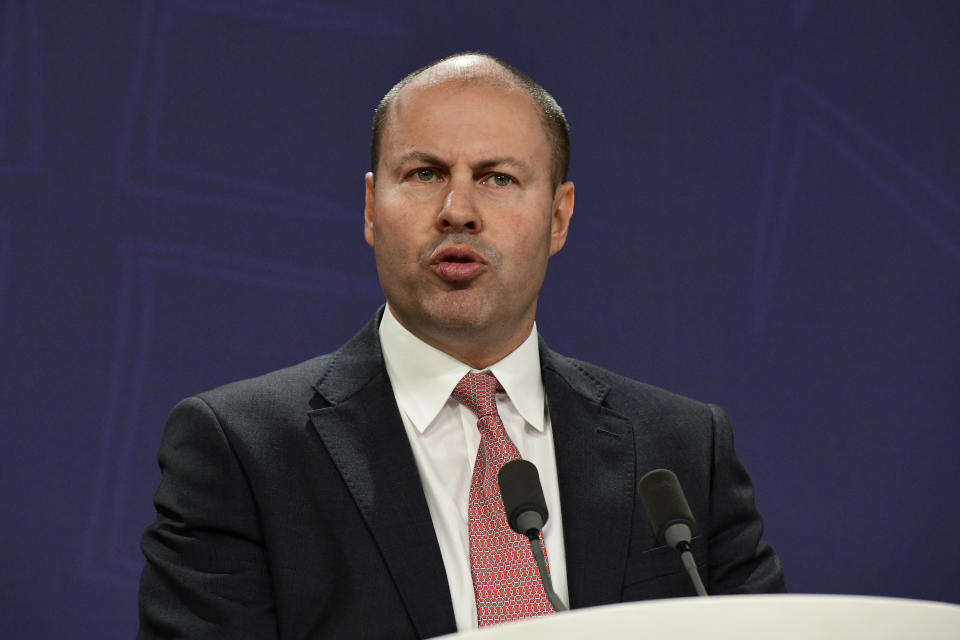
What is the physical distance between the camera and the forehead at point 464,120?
1.69 meters

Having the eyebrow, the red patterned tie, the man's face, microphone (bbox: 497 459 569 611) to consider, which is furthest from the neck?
→ microphone (bbox: 497 459 569 611)

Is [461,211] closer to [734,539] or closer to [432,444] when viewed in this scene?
[432,444]

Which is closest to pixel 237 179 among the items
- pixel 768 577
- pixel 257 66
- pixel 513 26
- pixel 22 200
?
pixel 257 66

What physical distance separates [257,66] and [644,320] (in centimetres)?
101

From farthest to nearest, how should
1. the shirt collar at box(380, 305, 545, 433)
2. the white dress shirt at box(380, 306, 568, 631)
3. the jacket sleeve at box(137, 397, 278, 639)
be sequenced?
the shirt collar at box(380, 305, 545, 433), the white dress shirt at box(380, 306, 568, 631), the jacket sleeve at box(137, 397, 278, 639)

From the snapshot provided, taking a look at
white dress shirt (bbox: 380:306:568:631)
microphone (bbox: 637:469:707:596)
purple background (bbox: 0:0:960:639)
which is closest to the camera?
microphone (bbox: 637:469:707:596)

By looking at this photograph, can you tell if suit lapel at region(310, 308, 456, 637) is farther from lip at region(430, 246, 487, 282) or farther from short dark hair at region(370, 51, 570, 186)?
short dark hair at region(370, 51, 570, 186)

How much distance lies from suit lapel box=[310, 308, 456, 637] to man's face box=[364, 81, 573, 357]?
5.7 inches

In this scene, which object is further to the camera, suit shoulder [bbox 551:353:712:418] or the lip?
suit shoulder [bbox 551:353:712:418]

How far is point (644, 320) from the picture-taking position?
2.50 meters

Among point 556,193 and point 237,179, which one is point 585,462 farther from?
point 237,179

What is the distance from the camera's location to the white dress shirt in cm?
156

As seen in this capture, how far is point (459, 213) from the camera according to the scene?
1623mm

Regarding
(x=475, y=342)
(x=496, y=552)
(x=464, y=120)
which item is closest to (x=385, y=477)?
(x=496, y=552)
